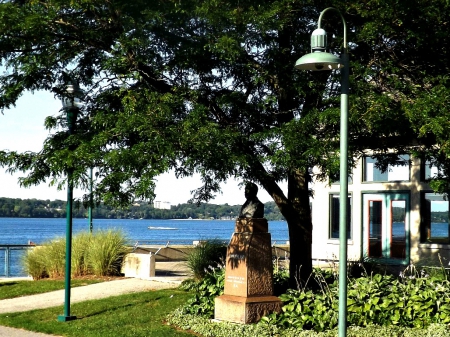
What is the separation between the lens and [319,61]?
26.7ft

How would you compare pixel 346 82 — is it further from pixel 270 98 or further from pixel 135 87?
pixel 135 87

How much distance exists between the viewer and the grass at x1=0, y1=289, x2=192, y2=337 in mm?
12078

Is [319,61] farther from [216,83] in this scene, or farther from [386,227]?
[386,227]

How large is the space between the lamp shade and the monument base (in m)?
5.30

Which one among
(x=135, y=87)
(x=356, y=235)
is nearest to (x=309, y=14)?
(x=135, y=87)

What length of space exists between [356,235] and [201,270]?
8.36 metres

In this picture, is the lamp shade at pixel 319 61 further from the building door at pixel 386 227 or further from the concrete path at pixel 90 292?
the building door at pixel 386 227

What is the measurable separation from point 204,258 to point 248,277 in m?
5.58

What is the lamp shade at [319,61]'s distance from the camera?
8148 mm

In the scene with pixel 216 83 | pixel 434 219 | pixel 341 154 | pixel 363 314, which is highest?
pixel 216 83

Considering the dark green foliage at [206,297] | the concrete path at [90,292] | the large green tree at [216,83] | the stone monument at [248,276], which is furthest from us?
the concrete path at [90,292]

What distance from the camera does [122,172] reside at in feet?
34.5

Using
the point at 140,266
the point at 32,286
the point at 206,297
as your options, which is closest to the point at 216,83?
the point at 206,297

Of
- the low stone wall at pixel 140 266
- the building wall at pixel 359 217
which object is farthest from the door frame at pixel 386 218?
the low stone wall at pixel 140 266
